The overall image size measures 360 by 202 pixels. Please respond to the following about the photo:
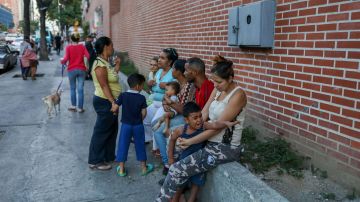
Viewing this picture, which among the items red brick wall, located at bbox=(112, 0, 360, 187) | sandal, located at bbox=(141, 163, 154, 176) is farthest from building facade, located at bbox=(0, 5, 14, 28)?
red brick wall, located at bbox=(112, 0, 360, 187)

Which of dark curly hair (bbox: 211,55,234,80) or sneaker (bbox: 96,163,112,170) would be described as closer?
dark curly hair (bbox: 211,55,234,80)

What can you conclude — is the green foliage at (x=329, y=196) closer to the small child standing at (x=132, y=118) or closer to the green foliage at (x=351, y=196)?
the green foliage at (x=351, y=196)

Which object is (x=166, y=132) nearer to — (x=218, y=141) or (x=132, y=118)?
(x=132, y=118)

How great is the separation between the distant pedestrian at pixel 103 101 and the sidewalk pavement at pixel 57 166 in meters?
0.23

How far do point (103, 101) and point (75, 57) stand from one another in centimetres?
406

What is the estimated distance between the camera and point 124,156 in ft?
15.6

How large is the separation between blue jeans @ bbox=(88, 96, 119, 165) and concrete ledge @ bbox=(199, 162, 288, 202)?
1.66 m

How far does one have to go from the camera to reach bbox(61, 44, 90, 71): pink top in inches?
340

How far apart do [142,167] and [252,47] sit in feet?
6.67

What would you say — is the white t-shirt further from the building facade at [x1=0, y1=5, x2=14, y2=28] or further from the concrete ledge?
the building facade at [x1=0, y1=5, x2=14, y2=28]

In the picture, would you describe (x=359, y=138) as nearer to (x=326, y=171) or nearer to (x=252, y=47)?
(x=326, y=171)

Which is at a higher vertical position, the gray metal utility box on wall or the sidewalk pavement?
the gray metal utility box on wall

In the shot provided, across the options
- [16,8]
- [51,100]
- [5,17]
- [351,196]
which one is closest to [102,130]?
[351,196]

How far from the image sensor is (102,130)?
503 centimetres
